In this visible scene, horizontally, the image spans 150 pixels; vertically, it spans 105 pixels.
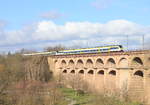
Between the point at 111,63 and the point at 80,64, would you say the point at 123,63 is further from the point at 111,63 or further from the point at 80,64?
the point at 80,64

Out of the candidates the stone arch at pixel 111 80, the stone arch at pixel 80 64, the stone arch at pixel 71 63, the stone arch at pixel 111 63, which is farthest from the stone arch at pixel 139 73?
the stone arch at pixel 71 63

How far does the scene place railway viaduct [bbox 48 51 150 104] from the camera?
38.1 metres

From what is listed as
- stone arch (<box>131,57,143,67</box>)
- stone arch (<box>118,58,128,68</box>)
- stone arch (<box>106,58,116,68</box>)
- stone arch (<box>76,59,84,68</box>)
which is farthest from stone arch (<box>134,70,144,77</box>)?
stone arch (<box>76,59,84,68</box>)

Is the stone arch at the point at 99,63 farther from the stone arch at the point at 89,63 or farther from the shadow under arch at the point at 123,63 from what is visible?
the shadow under arch at the point at 123,63

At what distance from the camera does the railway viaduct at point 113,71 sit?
38.1 m

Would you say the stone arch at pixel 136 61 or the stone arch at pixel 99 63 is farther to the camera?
the stone arch at pixel 99 63

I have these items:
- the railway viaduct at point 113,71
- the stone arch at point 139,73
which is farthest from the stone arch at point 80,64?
the stone arch at point 139,73

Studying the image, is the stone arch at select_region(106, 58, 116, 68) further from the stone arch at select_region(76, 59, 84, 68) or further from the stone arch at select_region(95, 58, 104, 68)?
the stone arch at select_region(76, 59, 84, 68)

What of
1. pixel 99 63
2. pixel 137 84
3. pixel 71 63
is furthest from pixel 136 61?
pixel 71 63

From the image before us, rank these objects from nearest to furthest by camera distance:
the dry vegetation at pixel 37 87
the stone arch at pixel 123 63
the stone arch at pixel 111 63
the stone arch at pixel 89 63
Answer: the dry vegetation at pixel 37 87 < the stone arch at pixel 123 63 < the stone arch at pixel 111 63 < the stone arch at pixel 89 63

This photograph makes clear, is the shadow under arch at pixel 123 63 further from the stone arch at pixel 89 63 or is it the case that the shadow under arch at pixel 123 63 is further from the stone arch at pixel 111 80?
the stone arch at pixel 89 63

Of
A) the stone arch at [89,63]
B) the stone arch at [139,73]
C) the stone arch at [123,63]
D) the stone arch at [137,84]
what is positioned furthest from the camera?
the stone arch at [89,63]

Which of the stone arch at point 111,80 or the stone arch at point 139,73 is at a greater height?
the stone arch at point 139,73

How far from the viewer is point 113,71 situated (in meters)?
44.8
